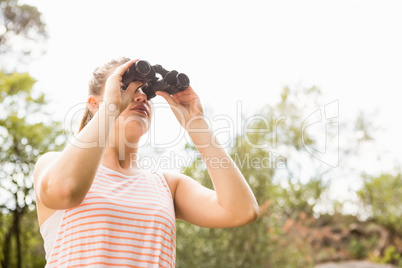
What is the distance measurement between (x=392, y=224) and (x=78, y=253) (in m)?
12.9

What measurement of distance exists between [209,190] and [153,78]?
532 mm

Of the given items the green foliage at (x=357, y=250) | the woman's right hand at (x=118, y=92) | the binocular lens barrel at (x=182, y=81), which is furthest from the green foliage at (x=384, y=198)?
the woman's right hand at (x=118, y=92)

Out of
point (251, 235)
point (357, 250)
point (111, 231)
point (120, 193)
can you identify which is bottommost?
point (357, 250)

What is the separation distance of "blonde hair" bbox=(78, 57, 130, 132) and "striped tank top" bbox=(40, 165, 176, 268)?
367 millimetres

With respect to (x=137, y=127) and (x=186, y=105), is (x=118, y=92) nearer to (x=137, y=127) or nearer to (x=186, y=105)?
(x=137, y=127)

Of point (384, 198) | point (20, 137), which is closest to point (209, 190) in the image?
point (20, 137)

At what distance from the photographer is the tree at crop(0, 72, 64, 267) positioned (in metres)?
6.54

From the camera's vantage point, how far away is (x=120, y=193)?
1358 millimetres

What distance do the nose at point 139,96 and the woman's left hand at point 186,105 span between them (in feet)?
0.19

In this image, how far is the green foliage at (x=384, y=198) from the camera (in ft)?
39.5

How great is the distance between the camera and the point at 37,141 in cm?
666

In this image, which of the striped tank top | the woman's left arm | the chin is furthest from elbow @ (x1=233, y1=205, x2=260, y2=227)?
the chin

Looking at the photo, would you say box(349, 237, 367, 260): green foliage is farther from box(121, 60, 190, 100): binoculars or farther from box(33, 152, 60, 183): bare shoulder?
box(33, 152, 60, 183): bare shoulder

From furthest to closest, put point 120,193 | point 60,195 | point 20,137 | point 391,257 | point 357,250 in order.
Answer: point 357,250 → point 391,257 → point 20,137 → point 120,193 → point 60,195
